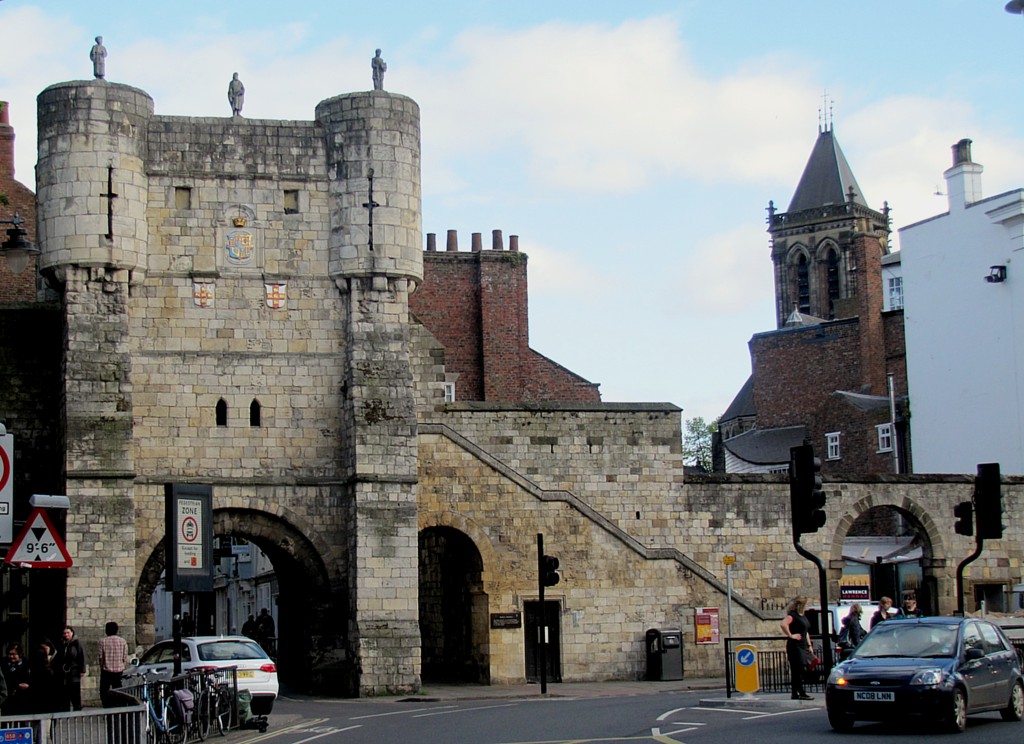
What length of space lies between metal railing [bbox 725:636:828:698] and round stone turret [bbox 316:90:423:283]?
10.7 m

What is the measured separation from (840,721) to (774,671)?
37.1 feet

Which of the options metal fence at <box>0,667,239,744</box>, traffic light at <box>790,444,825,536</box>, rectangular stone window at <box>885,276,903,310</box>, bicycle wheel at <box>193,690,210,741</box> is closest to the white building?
rectangular stone window at <box>885,276,903,310</box>

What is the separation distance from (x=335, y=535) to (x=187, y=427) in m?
3.72

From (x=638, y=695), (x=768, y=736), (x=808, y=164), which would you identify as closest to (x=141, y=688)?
(x=768, y=736)

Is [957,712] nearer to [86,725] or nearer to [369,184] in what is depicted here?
[86,725]

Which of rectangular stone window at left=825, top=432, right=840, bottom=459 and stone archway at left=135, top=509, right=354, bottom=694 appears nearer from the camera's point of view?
stone archway at left=135, top=509, right=354, bottom=694

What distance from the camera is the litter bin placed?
Answer: 35.2 meters

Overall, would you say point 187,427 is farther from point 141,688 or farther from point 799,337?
point 799,337

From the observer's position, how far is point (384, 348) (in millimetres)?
33625

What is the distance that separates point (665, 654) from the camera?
3528 cm

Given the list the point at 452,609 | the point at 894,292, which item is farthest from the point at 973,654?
the point at 894,292

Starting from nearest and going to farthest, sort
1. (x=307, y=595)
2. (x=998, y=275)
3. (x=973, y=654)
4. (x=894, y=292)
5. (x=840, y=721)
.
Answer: (x=840, y=721) → (x=973, y=654) → (x=307, y=595) → (x=998, y=275) → (x=894, y=292)

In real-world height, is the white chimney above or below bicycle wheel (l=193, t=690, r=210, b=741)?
above

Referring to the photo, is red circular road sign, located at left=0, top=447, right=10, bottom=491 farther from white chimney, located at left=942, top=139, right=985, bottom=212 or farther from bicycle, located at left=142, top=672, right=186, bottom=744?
white chimney, located at left=942, top=139, right=985, bottom=212
